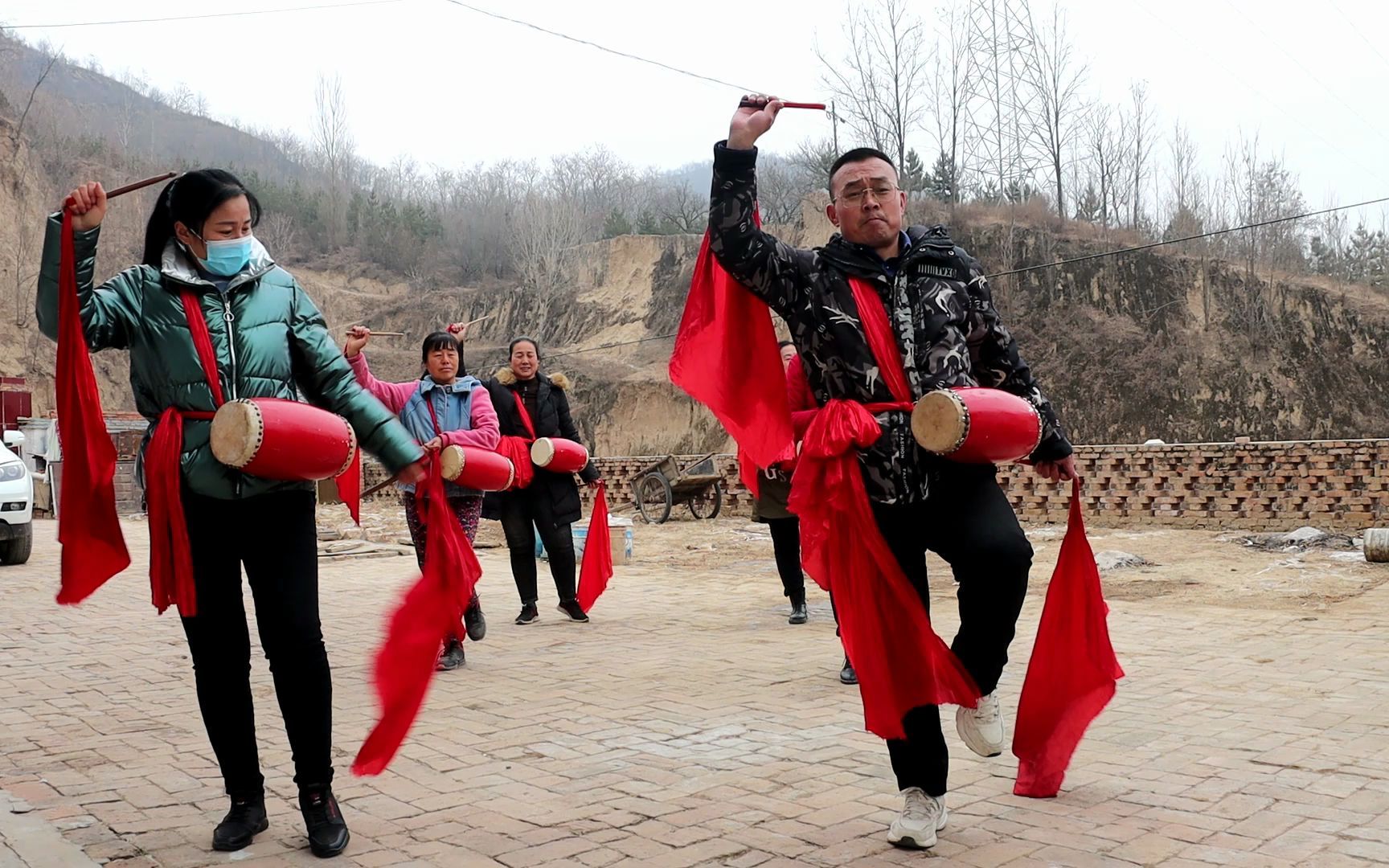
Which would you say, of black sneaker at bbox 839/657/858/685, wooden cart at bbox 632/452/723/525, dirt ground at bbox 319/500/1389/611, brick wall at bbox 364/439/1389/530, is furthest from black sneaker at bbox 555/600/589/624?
wooden cart at bbox 632/452/723/525

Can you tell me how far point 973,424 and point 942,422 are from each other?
0.34 feet

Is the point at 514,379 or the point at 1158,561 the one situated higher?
the point at 514,379

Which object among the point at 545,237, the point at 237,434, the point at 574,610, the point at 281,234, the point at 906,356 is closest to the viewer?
the point at 237,434

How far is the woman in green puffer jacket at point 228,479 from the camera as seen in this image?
3.24 m

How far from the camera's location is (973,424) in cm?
319

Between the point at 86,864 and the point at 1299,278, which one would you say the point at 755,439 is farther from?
the point at 1299,278

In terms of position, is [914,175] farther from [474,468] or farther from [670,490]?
[474,468]

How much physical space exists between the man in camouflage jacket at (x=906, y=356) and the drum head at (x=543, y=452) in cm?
424

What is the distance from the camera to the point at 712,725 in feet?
15.7

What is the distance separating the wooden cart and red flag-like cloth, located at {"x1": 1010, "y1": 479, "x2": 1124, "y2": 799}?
16632mm

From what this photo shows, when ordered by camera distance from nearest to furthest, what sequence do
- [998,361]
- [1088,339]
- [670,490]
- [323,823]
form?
[323,823]
[998,361]
[670,490]
[1088,339]

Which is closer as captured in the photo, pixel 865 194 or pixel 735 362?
pixel 865 194

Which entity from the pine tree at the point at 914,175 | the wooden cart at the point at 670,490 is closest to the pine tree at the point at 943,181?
the pine tree at the point at 914,175

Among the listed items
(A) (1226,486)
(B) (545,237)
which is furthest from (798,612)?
(B) (545,237)
